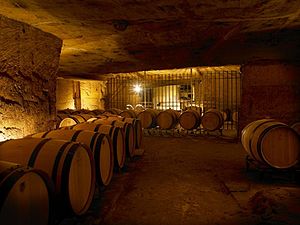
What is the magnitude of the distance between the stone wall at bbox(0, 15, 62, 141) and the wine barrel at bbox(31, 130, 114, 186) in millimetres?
664

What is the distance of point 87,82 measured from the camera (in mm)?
11688

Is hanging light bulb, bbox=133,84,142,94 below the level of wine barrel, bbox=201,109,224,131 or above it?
above

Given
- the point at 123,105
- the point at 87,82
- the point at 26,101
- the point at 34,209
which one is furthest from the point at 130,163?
the point at 123,105

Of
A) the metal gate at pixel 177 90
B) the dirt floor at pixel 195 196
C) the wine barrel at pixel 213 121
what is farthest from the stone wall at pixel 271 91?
the metal gate at pixel 177 90

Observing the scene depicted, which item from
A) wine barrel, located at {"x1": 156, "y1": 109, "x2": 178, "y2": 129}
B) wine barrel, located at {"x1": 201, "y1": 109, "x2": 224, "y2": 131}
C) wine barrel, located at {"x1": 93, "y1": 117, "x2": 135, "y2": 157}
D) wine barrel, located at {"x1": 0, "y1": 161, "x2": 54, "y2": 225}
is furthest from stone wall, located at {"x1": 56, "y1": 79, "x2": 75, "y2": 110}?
wine barrel, located at {"x1": 0, "y1": 161, "x2": 54, "y2": 225}

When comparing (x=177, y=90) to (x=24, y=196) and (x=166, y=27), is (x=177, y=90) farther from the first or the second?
(x=24, y=196)

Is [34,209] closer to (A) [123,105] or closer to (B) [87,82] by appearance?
(B) [87,82]

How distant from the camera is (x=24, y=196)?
5.28 ft

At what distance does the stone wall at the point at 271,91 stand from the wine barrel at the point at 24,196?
649 centimetres

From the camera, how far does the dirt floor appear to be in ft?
9.27

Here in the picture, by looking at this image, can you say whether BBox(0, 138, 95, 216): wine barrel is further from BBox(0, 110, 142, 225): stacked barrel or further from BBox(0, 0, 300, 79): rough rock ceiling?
BBox(0, 0, 300, 79): rough rock ceiling

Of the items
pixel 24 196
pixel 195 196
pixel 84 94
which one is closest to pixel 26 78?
pixel 24 196

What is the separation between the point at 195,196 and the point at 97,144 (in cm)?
155

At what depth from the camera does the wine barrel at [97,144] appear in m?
3.19
